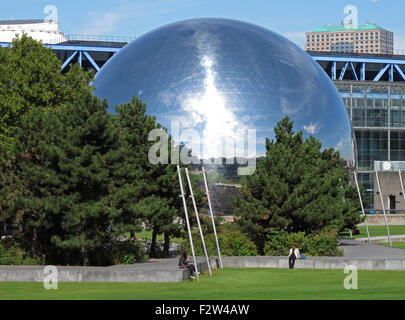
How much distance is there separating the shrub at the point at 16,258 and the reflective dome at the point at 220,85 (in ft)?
47.2

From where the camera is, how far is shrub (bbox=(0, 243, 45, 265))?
28828mm

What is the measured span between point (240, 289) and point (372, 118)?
65.9 meters

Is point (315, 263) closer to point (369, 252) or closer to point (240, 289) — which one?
point (369, 252)

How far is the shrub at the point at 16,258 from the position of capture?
28.8m

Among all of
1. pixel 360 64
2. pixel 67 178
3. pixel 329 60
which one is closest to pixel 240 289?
pixel 67 178

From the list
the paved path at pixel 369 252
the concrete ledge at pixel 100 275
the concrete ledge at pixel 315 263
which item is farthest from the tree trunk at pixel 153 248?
the paved path at pixel 369 252

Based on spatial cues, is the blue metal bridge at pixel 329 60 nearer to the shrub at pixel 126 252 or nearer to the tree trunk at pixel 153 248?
the tree trunk at pixel 153 248

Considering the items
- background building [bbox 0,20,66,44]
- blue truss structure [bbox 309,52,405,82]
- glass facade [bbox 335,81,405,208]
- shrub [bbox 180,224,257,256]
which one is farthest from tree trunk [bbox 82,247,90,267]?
background building [bbox 0,20,66,44]

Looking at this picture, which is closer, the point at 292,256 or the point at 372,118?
the point at 292,256

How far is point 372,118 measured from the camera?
86.9 meters

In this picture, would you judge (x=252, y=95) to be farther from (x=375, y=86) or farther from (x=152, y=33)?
(x=375, y=86)

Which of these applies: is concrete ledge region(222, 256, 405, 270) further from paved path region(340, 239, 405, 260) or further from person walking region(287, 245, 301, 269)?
paved path region(340, 239, 405, 260)

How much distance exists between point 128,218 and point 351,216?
16.4 meters
